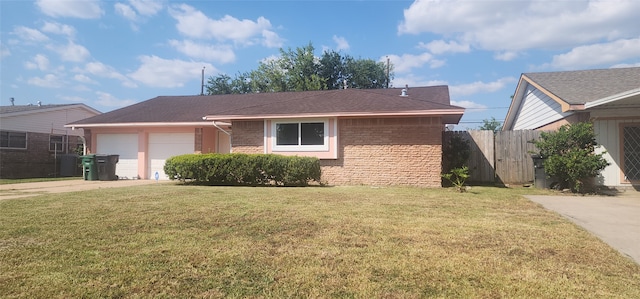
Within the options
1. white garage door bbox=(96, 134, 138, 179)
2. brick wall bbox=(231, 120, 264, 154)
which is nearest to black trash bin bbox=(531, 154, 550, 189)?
brick wall bbox=(231, 120, 264, 154)

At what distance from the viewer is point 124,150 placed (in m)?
17.0

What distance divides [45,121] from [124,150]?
7.70 meters

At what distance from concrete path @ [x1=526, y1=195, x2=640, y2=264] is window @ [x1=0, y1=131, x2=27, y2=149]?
2333cm

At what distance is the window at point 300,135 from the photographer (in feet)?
42.3

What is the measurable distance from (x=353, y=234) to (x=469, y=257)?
1466 mm

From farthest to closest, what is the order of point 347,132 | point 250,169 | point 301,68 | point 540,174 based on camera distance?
point 301,68 → point 347,132 → point 250,169 → point 540,174

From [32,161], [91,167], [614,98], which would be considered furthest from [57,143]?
[614,98]

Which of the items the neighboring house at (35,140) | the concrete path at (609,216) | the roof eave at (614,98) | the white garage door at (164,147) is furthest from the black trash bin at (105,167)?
the roof eave at (614,98)

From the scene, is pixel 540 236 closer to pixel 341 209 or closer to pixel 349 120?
pixel 341 209

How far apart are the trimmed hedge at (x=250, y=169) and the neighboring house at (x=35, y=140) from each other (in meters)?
12.5

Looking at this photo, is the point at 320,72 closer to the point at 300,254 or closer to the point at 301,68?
the point at 301,68

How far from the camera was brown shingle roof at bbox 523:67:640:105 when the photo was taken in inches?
455

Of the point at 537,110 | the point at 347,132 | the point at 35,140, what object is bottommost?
the point at 347,132

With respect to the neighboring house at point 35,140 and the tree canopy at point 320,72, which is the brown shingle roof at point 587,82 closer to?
the tree canopy at point 320,72
